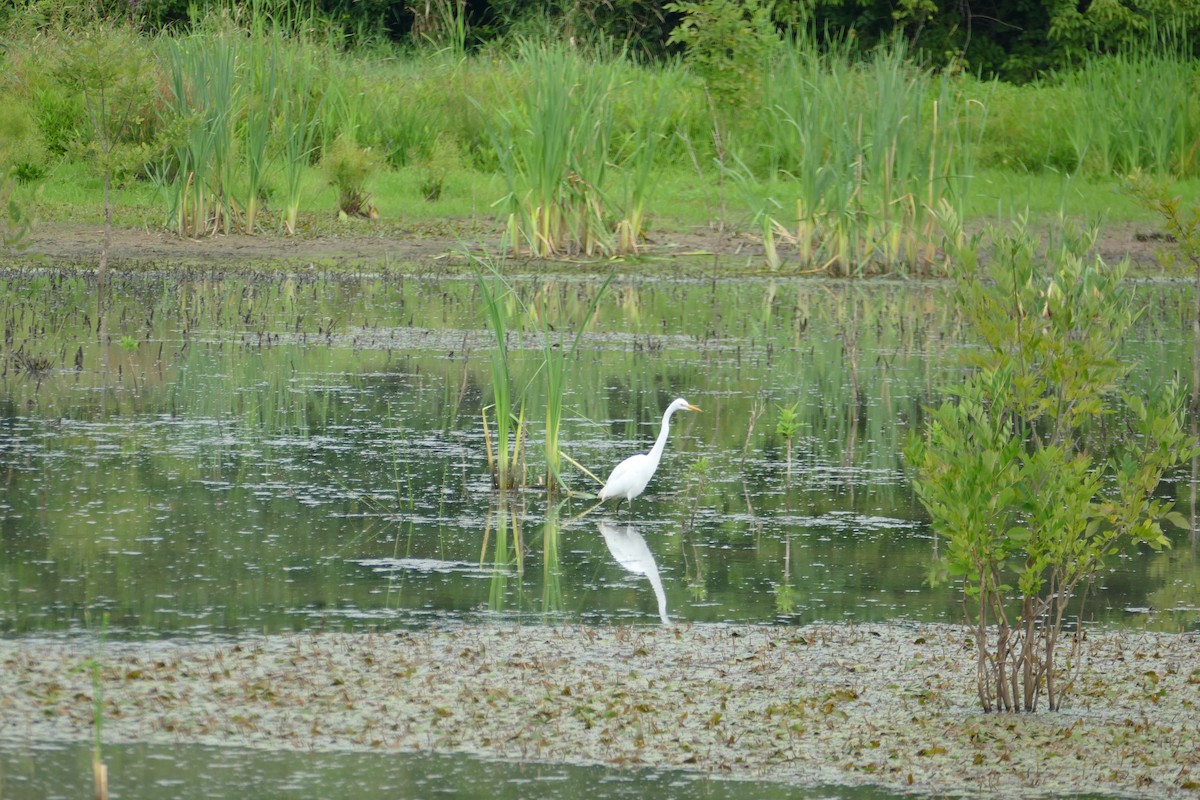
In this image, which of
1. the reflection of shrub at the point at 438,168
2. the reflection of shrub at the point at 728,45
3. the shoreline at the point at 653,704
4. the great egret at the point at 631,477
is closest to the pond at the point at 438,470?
the great egret at the point at 631,477

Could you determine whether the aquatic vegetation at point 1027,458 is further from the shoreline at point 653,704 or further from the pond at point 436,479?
the pond at point 436,479

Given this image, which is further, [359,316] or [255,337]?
[359,316]

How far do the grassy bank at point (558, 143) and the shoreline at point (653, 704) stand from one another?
8733 millimetres

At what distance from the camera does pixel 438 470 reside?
885cm

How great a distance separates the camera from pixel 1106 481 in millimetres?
9047

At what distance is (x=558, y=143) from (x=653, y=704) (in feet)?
36.9

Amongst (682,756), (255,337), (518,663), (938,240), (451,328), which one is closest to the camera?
(682,756)

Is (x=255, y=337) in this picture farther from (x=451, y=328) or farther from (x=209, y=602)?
(x=209, y=602)

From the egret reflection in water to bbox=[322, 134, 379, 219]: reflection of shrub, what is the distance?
1229cm

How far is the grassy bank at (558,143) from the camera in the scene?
52.9ft

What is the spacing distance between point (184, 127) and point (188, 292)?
154 centimetres

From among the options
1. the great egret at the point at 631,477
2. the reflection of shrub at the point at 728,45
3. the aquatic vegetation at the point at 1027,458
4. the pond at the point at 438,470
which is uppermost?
the reflection of shrub at the point at 728,45

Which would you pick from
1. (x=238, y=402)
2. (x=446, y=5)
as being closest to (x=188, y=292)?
(x=238, y=402)

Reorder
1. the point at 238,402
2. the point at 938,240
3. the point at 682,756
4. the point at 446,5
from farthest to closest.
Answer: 1. the point at 446,5
2. the point at 938,240
3. the point at 238,402
4. the point at 682,756
